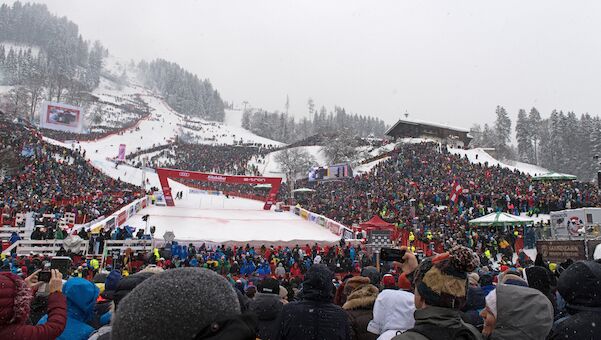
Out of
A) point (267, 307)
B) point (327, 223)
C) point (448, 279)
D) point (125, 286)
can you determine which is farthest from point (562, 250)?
point (327, 223)

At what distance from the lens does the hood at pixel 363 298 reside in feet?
11.1

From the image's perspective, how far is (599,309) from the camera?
229 cm

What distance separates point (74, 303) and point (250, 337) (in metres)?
2.02

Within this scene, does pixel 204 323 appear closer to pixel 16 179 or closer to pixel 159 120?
pixel 16 179

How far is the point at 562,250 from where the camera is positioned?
12.4 metres

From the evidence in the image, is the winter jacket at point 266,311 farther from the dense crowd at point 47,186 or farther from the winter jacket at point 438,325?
the dense crowd at point 47,186

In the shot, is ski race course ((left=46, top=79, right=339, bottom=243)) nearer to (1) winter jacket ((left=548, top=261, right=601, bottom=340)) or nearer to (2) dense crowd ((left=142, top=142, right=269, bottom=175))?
(2) dense crowd ((left=142, top=142, right=269, bottom=175))

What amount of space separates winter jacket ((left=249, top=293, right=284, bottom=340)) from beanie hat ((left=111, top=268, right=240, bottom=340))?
292cm

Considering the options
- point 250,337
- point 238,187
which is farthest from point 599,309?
point 238,187

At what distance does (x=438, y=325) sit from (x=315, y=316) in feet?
4.37

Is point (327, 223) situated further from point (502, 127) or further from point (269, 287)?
point (502, 127)

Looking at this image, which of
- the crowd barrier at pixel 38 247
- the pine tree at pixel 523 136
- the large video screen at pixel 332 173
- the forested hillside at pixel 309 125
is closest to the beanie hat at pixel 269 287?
the crowd barrier at pixel 38 247

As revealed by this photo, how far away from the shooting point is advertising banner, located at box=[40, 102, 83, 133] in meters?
56.0

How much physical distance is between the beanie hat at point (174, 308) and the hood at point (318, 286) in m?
2.01
